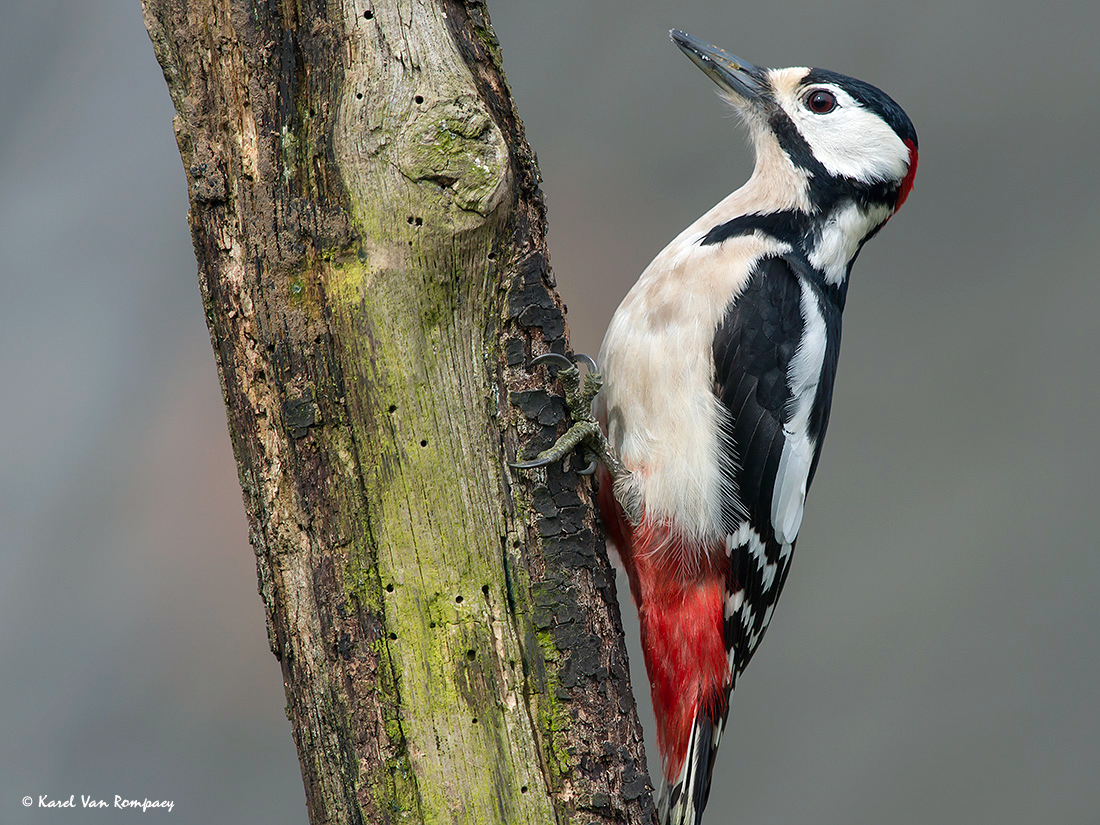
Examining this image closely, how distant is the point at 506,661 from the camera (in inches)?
43.1

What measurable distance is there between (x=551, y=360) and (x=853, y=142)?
934 mm

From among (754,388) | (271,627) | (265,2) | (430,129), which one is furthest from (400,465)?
(754,388)

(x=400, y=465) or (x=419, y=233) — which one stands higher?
(x=419, y=233)

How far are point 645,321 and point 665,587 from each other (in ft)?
1.54

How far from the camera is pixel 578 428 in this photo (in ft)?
4.14

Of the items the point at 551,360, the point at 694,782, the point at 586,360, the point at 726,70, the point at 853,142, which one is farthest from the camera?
the point at 726,70

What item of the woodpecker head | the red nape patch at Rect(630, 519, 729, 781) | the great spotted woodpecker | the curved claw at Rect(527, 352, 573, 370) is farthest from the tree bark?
the woodpecker head

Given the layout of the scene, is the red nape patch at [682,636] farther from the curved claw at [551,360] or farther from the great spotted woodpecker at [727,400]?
the curved claw at [551,360]

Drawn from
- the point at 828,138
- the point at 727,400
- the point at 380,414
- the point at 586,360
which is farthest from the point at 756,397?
the point at 380,414

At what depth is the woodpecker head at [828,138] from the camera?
1733 mm

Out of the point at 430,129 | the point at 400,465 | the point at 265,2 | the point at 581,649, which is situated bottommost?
the point at 581,649

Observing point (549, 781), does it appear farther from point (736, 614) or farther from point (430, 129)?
point (430, 129)

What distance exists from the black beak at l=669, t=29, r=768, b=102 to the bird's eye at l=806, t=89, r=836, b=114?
10cm

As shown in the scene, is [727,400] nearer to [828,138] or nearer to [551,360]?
[551,360]
